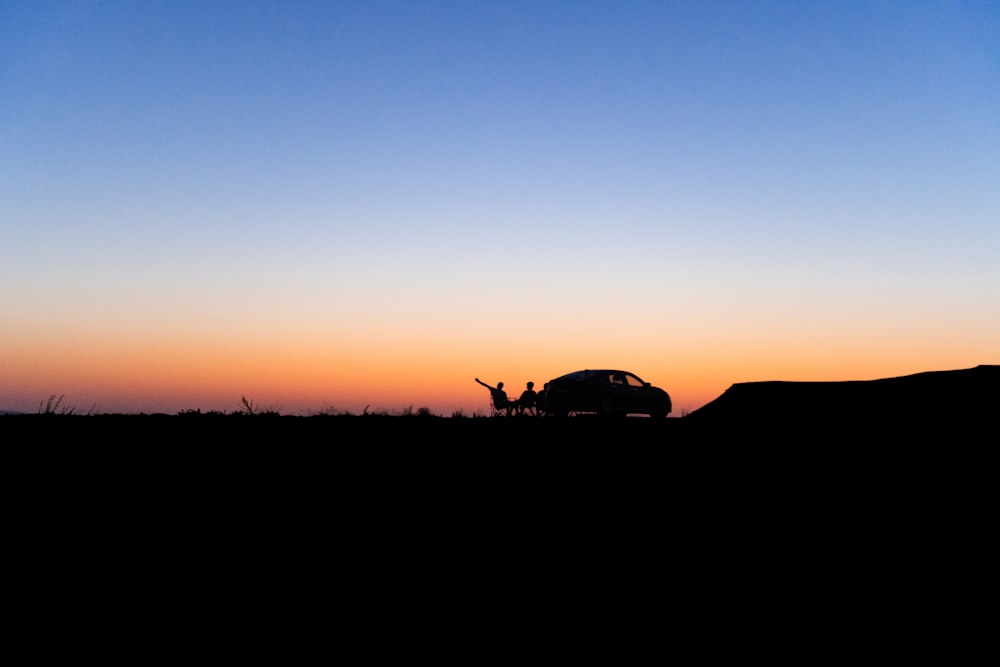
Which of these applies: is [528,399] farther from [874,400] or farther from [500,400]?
[874,400]

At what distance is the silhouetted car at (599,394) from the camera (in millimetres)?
18953

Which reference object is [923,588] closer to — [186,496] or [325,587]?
[325,587]

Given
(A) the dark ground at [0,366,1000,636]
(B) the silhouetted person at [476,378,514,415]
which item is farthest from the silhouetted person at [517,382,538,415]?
(A) the dark ground at [0,366,1000,636]

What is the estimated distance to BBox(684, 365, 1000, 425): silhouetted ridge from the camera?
11.1 ft

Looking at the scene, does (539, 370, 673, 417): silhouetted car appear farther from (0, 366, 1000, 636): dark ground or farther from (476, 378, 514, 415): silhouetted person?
(0, 366, 1000, 636): dark ground

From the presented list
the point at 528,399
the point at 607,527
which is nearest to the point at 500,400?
the point at 528,399

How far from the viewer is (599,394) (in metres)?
18.9

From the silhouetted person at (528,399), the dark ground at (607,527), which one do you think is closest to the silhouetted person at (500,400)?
the silhouetted person at (528,399)

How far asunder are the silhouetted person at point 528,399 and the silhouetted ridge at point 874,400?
15863 mm

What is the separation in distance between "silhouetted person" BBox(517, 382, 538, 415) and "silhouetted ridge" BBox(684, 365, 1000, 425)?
52.0 feet

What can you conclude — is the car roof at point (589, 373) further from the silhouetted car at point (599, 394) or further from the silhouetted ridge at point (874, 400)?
the silhouetted ridge at point (874, 400)

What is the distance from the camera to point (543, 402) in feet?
64.6

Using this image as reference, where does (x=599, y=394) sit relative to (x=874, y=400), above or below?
above

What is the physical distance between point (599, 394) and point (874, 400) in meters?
15.4
